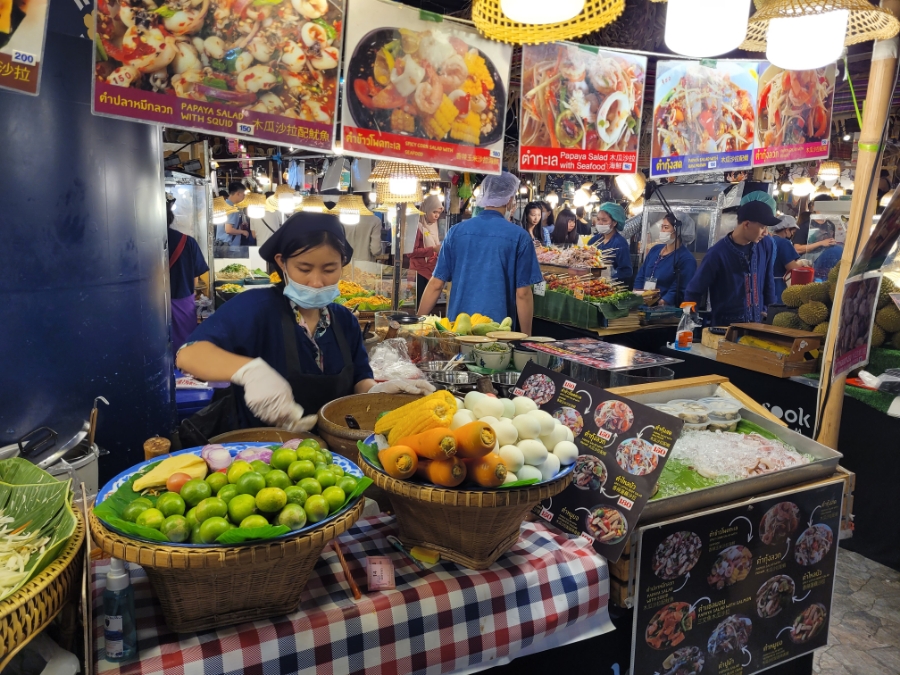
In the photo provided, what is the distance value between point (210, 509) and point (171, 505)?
0.30 feet

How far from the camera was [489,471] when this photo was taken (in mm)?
1515

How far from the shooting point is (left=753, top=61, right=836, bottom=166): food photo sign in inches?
153

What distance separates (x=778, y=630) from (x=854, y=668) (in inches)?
47.9

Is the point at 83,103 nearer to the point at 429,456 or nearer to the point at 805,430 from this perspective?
the point at 429,456

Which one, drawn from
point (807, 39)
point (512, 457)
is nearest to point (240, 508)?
point (512, 457)

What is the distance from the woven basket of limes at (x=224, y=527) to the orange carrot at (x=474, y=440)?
0.25 metres

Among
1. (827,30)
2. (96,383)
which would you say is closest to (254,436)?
(96,383)

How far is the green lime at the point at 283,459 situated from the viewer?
1559 mm

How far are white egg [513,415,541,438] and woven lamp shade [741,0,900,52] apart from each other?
6.48 feet

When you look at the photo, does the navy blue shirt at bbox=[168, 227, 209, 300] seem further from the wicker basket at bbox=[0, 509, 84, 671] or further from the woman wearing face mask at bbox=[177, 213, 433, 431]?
the wicker basket at bbox=[0, 509, 84, 671]

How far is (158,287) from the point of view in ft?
11.0

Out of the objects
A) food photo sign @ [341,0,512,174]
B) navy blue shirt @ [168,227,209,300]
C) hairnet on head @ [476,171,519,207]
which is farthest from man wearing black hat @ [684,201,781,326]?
navy blue shirt @ [168,227,209,300]

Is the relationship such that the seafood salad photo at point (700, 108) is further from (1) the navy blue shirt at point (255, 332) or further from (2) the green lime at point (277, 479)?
(2) the green lime at point (277, 479)

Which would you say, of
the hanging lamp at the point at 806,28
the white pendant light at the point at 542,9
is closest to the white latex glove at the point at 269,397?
the white pendant light at the point at 542,9
